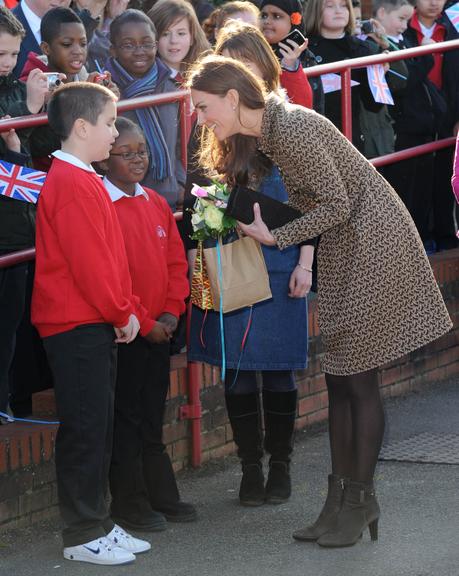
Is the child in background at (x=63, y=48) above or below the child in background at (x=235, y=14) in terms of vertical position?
below

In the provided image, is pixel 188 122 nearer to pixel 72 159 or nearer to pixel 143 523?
pixel 72 159

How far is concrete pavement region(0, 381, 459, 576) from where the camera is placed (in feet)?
15.7

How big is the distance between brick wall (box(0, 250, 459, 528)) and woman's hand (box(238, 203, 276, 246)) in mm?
1156

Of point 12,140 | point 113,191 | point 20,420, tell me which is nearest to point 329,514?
point 20,420

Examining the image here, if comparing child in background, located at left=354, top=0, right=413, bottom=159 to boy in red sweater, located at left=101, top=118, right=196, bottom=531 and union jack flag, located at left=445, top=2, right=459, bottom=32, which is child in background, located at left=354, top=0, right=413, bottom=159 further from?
boy in red sweater, located at left=101, top=118, right=196, bottom=531

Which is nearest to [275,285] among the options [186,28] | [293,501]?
[293,501]

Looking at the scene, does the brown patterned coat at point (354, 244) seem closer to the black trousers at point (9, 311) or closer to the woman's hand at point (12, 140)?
the woman's hand at point (12, 140)

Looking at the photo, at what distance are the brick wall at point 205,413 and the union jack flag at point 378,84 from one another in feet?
3.32

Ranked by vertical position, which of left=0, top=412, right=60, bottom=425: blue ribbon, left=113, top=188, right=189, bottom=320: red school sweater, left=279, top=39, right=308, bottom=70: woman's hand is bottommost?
left=0, top=412, right=60, bottom=425: blue ribbon

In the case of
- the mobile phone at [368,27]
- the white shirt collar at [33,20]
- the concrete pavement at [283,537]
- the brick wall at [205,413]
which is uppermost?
the white shirt collar at [33,20]

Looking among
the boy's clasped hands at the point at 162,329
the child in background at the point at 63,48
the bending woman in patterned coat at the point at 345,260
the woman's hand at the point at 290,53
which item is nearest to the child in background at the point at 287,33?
the woman's hand at the point at 290,53

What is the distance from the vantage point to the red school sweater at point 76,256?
15.4 feet

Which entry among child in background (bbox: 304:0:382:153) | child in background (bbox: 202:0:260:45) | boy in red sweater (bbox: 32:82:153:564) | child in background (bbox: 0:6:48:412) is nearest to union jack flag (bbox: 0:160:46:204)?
child in background (bbox: 0:6:48:412)

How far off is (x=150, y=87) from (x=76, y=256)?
2.03m
